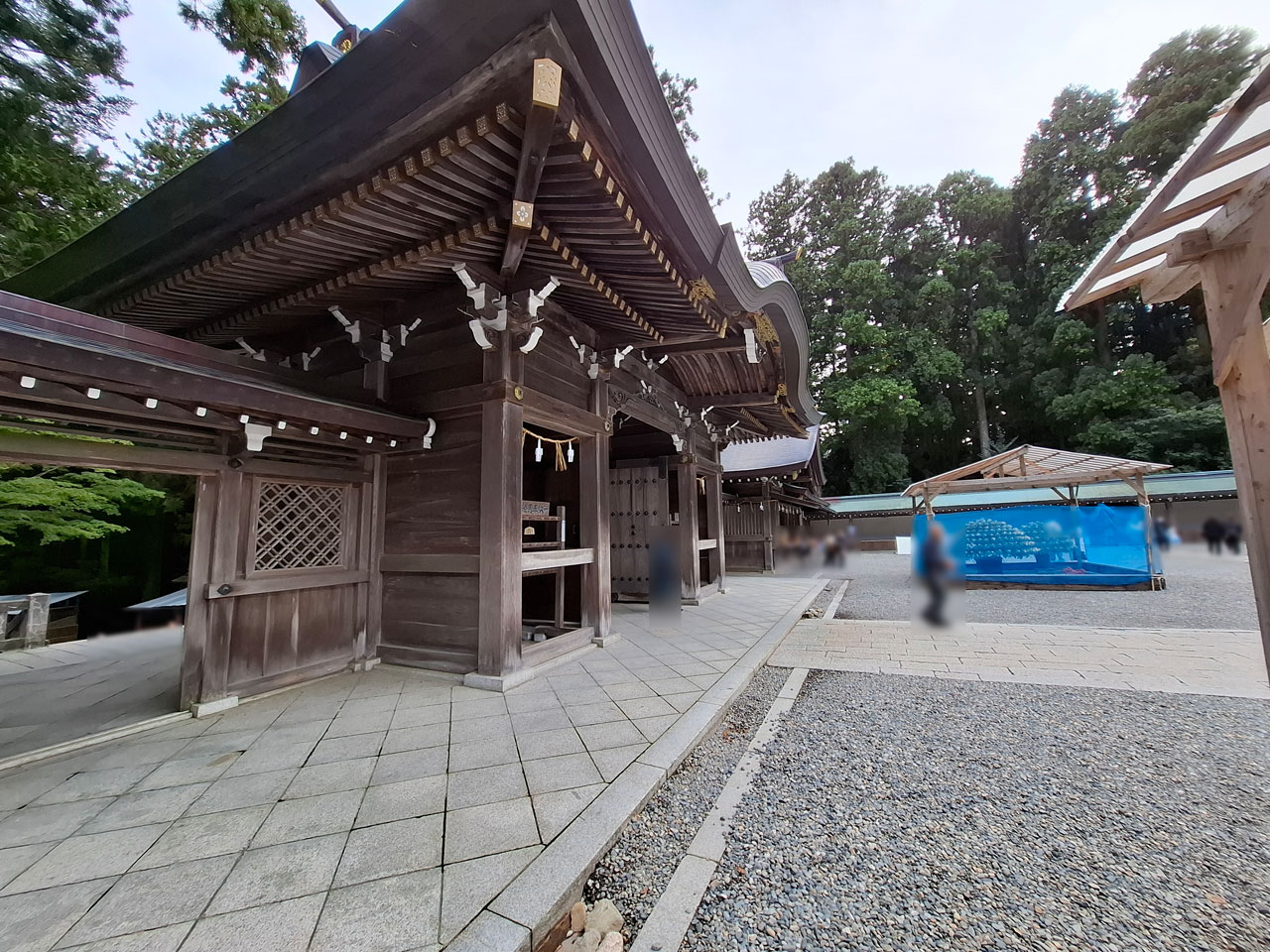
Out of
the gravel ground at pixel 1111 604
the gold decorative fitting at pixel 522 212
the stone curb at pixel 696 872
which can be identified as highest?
the gold decorative fitting at pixel 522 212

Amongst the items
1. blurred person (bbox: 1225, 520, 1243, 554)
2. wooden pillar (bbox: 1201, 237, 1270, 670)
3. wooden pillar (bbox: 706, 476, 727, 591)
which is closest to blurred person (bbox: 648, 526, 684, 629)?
wooden pillar (bbox: 706, 476, 727, 591)

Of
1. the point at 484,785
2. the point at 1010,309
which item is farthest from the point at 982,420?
the point at 484,785

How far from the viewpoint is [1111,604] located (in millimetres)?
7441

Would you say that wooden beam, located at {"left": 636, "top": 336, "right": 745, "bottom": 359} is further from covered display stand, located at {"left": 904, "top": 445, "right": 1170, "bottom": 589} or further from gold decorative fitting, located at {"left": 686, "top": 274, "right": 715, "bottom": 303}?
covered display stand, located at {"left": 904, "top": 445, "right": 1170, "bottom": 589}

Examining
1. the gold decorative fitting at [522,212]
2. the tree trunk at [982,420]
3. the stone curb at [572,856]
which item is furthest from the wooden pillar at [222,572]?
the tree trunk at [982,420]

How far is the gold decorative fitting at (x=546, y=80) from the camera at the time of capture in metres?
1.88

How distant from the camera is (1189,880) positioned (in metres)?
1.73

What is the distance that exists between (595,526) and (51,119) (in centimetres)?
769

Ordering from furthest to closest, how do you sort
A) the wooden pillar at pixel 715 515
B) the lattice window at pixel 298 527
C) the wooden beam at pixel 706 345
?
the wooden pillar at pixel 715 515, the wooden beam at pixel 706 345, the lattice window at pixel 298 527

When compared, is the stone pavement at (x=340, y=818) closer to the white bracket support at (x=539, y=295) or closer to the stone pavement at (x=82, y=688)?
the stone pavement at (x=82, y=688)

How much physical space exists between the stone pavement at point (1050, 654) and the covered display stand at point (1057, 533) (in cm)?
346

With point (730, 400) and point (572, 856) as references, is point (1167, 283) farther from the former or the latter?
point (730, 400)

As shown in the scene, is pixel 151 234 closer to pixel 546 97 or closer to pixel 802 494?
Result: pixel 546 97

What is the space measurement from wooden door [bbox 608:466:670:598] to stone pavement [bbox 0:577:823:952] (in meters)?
3.85
